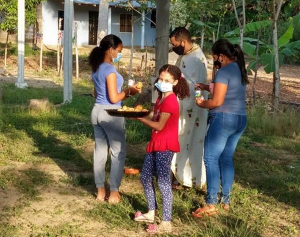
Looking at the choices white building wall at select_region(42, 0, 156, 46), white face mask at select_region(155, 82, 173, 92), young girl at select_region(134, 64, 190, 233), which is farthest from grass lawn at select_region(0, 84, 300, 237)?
white building wall at select_region(42, 0, 156, 46)

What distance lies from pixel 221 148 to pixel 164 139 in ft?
2.46

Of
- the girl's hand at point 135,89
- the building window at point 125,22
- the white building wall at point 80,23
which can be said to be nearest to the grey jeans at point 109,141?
the girl's hand at point 135,89

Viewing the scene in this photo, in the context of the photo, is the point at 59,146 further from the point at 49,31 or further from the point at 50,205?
the point at 49,31

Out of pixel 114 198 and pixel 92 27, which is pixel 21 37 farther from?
pixel 92 27

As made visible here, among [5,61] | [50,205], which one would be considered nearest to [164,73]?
[50,205]

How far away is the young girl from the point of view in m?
4.17

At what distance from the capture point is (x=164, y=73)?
13.9 ft

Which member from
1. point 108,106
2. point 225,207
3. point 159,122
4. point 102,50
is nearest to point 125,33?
point 102,50

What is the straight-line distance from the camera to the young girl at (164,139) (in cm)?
417

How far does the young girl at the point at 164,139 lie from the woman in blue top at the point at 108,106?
0.61 meters

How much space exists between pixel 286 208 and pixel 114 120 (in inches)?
78.3

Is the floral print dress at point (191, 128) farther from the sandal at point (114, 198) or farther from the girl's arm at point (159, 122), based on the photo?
the girl's arm at point (159, 122)

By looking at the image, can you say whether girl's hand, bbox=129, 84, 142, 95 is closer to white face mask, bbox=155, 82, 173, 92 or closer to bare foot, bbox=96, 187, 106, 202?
white face mask, bbox=155, 82, 173, 92

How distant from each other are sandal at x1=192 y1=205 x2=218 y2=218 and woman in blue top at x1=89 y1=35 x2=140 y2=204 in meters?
0.85
